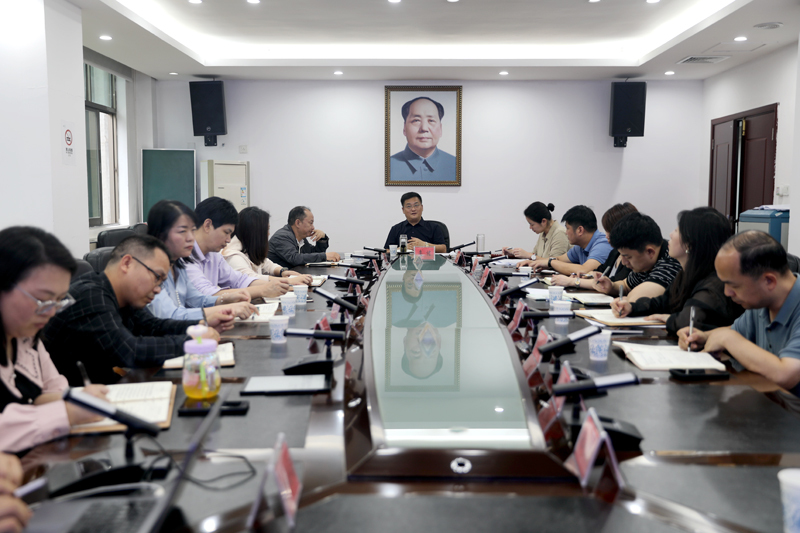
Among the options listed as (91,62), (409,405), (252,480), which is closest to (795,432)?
(409,405)

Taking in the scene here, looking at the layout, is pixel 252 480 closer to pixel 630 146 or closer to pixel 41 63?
pixel 41 63

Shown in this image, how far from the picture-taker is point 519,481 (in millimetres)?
1046

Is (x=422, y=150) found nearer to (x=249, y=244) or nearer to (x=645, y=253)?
(x=249, y=244)

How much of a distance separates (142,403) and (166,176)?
625 centimetres

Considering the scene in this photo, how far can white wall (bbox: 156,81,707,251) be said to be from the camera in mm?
7262

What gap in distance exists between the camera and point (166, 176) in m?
7.07

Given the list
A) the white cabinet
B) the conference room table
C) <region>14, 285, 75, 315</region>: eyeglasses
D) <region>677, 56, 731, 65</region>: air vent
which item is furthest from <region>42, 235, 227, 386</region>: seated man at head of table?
<region>677, 56, 731, 65</region>: air vent

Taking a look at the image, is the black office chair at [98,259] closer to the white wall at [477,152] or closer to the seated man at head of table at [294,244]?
the seated man at head of table at [294,244]

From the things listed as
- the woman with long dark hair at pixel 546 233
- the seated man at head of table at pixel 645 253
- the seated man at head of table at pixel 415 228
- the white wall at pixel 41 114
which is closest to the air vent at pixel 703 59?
the woman with long dark hair at pixel 546 233

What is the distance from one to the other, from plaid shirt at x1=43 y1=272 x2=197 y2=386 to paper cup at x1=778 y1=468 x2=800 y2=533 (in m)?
1.56

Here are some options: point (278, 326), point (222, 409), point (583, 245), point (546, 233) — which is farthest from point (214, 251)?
point (546, 233)

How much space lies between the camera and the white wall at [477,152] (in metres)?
7.26

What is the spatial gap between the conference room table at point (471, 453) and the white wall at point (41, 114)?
306 cm

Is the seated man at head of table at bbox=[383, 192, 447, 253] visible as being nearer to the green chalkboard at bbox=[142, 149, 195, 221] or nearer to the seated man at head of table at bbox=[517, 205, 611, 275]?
the seated man at head of table at bbox=[517, 205, 611, 275]
